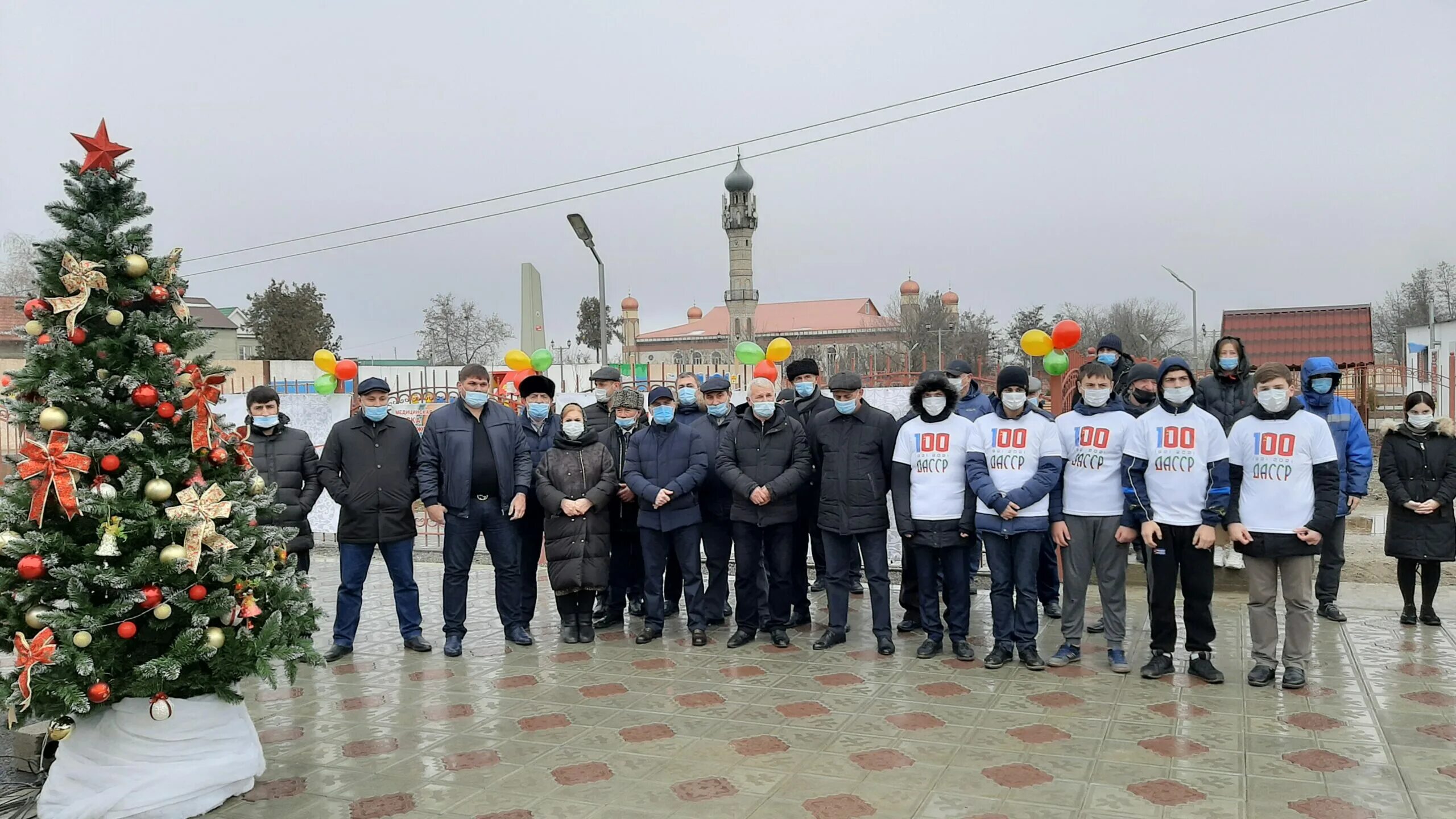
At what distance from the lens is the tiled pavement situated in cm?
423

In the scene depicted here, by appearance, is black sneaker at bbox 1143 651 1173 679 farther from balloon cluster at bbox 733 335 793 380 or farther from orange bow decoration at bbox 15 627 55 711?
orange bow decoration at bbox 15 627 55 711

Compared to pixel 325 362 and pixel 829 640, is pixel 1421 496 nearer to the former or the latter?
pixel 829 640

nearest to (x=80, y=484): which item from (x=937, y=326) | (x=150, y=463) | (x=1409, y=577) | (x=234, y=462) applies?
(x=150, y=463)

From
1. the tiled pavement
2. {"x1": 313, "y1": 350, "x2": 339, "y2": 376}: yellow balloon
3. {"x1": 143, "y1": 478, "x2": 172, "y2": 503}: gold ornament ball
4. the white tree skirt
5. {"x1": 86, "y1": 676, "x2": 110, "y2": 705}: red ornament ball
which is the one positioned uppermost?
{"x1": 313, "y1": 350, "x2": 339, "y2": 376}: yellow balloon

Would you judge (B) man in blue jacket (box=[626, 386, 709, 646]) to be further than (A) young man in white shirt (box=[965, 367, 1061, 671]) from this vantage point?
Yes

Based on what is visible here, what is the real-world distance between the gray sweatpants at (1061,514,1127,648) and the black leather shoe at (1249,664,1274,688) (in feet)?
2.50

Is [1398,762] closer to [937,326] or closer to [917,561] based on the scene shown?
[917,561]

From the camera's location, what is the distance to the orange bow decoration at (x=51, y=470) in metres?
4.05

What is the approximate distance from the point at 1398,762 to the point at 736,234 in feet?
279

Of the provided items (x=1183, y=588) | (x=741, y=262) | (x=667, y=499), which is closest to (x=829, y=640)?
(x=667, y=499)

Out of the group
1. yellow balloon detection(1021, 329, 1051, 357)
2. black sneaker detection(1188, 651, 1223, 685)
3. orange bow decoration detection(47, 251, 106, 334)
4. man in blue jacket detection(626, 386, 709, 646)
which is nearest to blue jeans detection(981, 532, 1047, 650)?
black sneaker detection(1188, 651, 1223, 685)

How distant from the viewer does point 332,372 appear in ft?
42.0

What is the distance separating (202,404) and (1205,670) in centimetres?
571

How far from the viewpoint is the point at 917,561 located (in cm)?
704
